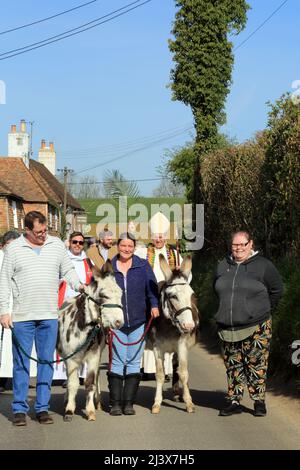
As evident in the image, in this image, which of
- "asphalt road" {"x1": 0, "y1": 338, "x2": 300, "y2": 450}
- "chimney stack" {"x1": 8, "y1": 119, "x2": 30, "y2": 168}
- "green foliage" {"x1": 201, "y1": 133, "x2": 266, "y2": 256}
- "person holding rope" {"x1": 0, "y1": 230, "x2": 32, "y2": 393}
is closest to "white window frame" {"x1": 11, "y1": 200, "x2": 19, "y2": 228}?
"chimney stack" {"x1": 8, "y1": 119, "x2": 30, "y2": 168}

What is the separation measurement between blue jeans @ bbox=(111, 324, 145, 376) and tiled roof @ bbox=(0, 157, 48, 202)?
52.6 m

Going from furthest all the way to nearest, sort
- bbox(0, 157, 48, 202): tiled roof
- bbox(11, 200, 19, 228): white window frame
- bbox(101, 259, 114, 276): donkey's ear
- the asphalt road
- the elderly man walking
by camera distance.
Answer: bbox(0, 157, 48, 202): tiled roof, bbox(11, 200, 19, 228): white window frame, the elderly man walking, bbox(101, 259, 114, 276): donkey's ear, the asphalt road

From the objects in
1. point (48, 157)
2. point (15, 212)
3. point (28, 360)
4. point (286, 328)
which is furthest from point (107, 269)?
point (48, 157)

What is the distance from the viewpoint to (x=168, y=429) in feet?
27.8

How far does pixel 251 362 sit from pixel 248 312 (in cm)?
58

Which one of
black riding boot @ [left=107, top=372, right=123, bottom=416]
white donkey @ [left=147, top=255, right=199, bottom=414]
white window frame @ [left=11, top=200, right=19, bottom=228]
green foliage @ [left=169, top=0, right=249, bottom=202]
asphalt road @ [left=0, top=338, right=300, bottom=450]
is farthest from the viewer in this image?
white window frame @ [left=11, top=200, right=19, bottom=228]

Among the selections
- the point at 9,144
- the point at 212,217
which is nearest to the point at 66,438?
the point at 212,217

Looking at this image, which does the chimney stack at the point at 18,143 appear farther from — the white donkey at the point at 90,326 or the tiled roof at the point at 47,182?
the white donkey at the point at 90,326

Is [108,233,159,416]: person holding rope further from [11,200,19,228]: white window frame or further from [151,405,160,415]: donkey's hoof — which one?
[11,200,19,228]: white window frame

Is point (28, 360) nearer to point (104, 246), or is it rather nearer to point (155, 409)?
point (155, 409)

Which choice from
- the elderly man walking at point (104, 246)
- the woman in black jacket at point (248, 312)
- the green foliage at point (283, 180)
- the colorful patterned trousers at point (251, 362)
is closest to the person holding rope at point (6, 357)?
the elderly man walking at point (104, 246)

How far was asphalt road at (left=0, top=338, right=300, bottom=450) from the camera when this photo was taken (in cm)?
781

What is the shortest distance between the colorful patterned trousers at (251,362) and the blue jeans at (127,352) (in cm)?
101
